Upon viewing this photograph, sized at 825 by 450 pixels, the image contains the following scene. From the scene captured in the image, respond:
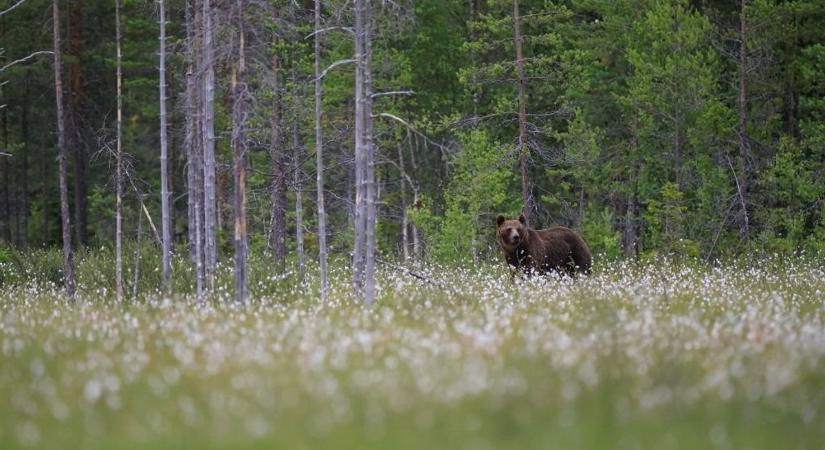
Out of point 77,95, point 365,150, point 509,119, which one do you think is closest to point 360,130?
point 365,150

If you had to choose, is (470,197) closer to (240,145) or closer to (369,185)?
(369,185)

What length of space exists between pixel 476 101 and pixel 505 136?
2229 millimetres

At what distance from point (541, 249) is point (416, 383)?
45.0 ft

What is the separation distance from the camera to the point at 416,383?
25.2 feet

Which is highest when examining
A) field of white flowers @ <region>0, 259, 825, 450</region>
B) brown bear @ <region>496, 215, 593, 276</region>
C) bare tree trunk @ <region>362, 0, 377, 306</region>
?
bare tree trunk @ <region>362, 0, 377, 306</region>

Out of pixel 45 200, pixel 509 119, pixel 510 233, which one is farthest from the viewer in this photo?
pixel 45 200

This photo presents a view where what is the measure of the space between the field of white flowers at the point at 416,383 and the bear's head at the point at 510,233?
8564 mm

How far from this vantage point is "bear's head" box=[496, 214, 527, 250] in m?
20.1

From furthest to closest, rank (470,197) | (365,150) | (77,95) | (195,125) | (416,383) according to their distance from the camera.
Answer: (77,95), (470,197), (195,125), (365,150), (416,383)

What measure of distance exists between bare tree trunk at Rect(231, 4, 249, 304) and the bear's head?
6623mm

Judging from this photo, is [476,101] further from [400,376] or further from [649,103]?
[400,376]

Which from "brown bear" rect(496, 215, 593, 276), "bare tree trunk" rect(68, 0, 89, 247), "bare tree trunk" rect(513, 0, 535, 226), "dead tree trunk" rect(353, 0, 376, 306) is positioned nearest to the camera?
"dead tree trunk" rect(353, 0, 376, 306)

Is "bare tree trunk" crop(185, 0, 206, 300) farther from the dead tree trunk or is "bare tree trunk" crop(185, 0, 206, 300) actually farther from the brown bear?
the brown bear

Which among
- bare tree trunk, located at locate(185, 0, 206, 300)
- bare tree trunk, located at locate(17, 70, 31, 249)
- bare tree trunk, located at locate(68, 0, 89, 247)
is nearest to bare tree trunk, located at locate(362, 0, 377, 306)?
bare tree trunk, located at locate(185, 0, 206, 300)
